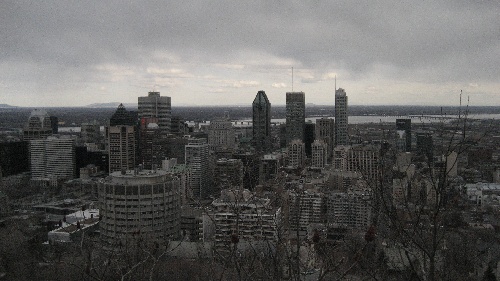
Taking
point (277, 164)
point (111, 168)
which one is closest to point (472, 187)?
point (277, 164)

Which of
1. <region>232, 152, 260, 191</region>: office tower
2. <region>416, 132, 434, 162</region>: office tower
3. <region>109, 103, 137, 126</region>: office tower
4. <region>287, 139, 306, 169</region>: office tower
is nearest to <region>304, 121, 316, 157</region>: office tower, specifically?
<region>287, 139, 306, 169</region>: office tower

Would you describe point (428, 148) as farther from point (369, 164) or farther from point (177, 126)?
point (177, 126)

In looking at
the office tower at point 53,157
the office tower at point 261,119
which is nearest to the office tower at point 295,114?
the office tower at point 261,119

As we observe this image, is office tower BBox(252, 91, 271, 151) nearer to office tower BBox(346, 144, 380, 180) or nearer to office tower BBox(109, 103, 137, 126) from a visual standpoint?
office tower BBox(109, 103, 137, 126)

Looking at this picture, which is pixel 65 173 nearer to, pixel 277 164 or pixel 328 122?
pixel 277 164

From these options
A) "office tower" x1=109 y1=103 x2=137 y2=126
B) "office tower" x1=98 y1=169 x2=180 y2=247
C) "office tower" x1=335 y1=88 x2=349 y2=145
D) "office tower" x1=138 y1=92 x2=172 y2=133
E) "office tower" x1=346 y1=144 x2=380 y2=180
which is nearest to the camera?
"office tower" x1=346 y1=144 x2=380 y2=180

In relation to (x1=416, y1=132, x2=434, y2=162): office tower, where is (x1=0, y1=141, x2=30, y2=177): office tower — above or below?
below

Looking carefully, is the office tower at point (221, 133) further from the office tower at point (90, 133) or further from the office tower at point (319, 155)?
the office tower at point (319, 155)
